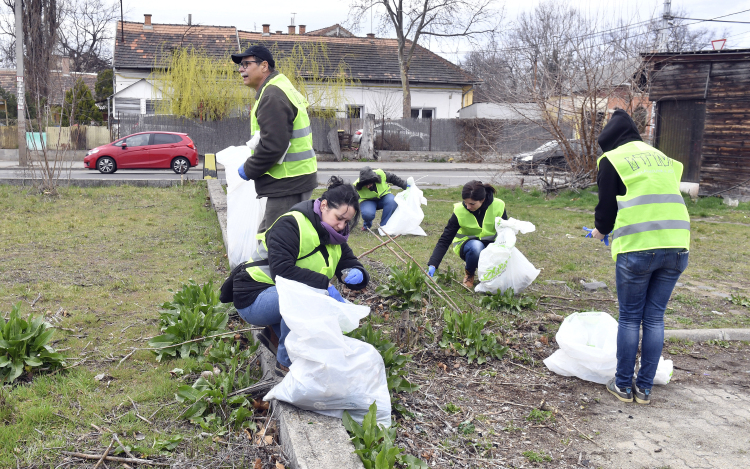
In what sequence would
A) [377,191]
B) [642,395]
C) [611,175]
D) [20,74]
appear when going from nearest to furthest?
[611,175] → [642,395] → [377,191] → [20,74]

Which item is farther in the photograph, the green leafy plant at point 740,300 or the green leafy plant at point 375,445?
the green leafy plant at point 740,300

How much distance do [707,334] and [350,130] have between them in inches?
850

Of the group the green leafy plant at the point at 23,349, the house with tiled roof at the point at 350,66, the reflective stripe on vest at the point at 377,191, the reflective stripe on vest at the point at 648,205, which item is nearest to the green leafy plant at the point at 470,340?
the reflective stripe on vest at the point at 648,205

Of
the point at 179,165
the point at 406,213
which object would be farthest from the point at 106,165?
the point at 406,213

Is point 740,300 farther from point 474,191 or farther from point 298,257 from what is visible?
point 298,257

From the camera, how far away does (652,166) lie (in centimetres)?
329

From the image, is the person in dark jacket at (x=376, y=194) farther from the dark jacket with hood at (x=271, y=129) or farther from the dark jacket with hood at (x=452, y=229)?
the dark jacket with hood at (x=271, y=129)

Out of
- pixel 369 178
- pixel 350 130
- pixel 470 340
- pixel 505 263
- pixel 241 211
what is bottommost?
pixel 470 340

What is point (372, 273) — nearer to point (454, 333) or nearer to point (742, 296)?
point (454, 333)

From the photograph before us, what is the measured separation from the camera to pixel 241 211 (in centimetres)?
482

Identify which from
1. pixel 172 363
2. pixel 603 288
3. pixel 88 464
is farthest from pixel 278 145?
pixel 603 288

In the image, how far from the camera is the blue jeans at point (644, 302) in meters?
3.27

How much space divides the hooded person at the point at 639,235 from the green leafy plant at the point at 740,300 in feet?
8.48

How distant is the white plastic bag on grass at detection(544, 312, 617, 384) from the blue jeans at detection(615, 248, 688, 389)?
0.59 feet
